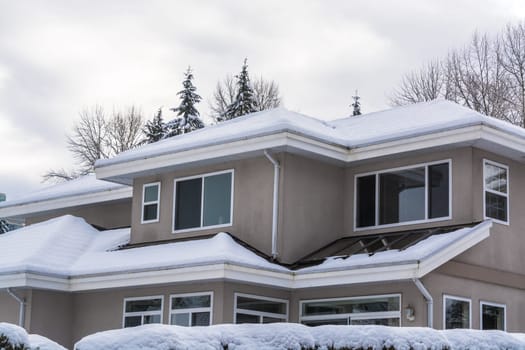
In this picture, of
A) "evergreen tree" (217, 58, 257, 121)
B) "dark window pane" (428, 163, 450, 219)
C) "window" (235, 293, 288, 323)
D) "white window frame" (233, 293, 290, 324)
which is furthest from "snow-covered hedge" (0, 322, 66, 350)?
"evergreen tree" (217, 58, 257, 121)

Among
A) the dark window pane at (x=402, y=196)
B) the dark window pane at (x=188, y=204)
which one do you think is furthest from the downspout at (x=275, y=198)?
the dark window pane at (x=402, y=196)

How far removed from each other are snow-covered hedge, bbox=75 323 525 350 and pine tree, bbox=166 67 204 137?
34.0 metres

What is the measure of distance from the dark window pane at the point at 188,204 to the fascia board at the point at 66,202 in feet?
10.2

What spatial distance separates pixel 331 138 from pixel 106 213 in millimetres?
8288

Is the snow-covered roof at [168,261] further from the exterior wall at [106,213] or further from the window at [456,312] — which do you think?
the exterior wall at [106,213]

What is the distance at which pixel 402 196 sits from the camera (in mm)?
18906

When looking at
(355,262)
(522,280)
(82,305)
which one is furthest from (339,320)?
(82,305)

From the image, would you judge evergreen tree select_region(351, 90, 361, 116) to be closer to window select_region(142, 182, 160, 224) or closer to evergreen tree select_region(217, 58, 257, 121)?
evergreen tree select_region(217, 58, 257, 121)

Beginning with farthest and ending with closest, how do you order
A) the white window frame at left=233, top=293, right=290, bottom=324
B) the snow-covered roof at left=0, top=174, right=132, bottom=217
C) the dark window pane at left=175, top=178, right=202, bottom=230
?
the snow-covered roof at left=0, top=174, right=132, bottom=217 → the dark window pane at left=175, top=178, right=202, bottom=230 → the white window frame at left=233, top=293, right=290, bottom=324

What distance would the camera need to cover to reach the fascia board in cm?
2389

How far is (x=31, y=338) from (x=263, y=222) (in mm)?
9502

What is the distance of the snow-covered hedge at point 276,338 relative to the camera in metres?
9.63

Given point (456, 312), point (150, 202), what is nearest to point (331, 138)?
point (456, 312)

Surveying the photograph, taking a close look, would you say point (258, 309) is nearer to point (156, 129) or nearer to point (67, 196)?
point (67, 196)
